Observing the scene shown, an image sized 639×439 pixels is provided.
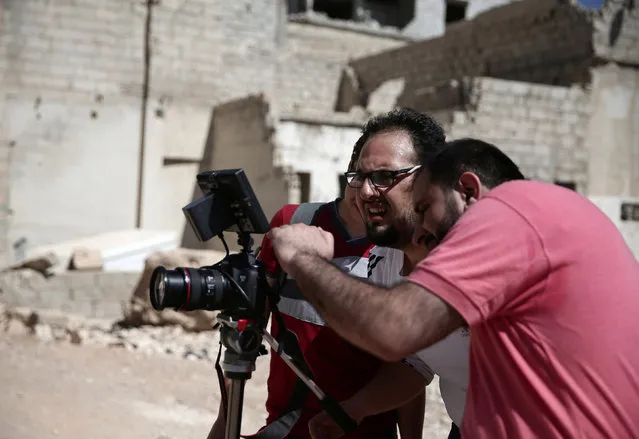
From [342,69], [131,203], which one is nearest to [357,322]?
[131,203]

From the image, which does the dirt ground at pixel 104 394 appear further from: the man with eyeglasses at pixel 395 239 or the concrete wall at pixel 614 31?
the concrete wall at pixel 614 31

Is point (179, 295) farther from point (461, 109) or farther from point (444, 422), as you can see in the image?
point (461, 109)

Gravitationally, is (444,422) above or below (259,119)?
below

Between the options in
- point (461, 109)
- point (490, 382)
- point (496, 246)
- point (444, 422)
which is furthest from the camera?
point (461, 109)

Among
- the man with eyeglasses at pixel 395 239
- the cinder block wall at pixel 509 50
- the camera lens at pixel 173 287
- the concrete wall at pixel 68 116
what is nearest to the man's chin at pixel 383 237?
the man with eyeglasses at pixel 395 239

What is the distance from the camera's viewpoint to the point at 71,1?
1246cm

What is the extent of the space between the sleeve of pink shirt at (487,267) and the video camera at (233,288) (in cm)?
59

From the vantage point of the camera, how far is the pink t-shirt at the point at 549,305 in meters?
1.23

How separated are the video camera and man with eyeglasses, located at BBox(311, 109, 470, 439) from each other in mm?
Answer: 287

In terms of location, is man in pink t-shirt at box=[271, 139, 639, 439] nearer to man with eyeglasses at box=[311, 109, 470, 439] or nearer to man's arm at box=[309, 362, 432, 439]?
man with eyeglasses at box=[311, 109, 470, 439]

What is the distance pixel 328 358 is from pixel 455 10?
87.2 ft

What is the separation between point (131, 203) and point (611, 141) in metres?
8.05

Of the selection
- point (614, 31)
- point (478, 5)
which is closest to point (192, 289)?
point (614, 31)

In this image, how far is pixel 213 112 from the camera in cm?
1341
